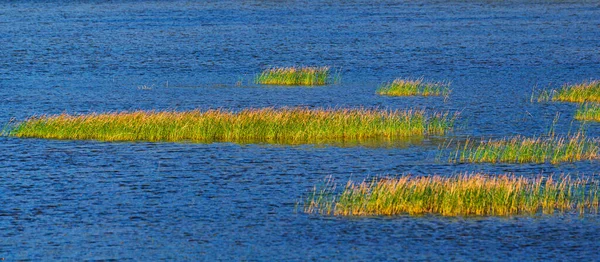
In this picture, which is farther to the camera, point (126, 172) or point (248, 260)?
point (126, 172)

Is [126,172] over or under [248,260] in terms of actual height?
under

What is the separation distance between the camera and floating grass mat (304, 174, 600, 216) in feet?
94.3

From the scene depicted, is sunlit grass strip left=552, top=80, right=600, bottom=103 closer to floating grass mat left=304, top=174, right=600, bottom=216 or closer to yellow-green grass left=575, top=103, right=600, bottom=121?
yellow-green grass left=575, top=103, right=600, bottom=121

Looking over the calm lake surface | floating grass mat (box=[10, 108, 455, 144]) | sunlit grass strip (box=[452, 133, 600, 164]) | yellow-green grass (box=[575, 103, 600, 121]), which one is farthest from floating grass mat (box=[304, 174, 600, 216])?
yellow-green grass (box=[575, 103, 600, 121])

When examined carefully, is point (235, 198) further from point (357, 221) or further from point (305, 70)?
point (305, 70)

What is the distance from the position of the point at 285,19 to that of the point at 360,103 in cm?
7678

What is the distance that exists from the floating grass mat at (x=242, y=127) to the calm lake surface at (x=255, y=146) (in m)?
1.07

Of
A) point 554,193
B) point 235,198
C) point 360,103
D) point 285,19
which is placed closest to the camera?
point 554,193

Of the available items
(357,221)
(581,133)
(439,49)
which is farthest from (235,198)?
(439,49)

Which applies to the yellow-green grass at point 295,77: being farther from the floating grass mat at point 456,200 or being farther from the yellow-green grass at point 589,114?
the floating grass mat at point 456,200

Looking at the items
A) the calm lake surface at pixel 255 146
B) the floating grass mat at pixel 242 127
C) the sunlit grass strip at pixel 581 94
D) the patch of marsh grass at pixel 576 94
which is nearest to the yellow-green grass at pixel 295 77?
the calm lake surface at pixel 255 146

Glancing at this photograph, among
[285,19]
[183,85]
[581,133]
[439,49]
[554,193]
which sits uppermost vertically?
[554,193]

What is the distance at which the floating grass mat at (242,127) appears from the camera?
138 feet

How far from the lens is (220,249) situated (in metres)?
25.8
